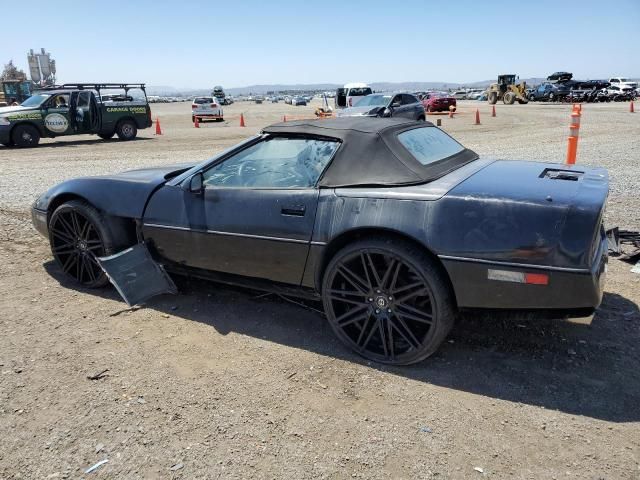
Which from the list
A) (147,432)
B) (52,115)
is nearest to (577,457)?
(147,432)

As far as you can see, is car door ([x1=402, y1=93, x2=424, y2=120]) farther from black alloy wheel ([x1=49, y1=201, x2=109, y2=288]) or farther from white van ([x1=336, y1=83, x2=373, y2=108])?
black alloy wheel ([x1=49, y1=201, x2=109, y2=288])

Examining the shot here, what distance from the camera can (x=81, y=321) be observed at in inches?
151

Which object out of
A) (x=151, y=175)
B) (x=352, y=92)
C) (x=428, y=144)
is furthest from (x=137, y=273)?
(x=352, y=92)

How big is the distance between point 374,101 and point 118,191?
52.7 feet

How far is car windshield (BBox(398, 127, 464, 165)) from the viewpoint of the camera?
3.44 meters

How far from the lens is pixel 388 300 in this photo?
3059 millimetres

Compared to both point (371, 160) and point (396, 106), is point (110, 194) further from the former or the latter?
point (396, 106)

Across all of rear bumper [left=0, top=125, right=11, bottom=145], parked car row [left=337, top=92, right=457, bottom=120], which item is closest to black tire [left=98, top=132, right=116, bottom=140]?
rear bumper [left=0, top=125, right=11, bottom=145]

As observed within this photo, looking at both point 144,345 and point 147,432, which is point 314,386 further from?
point 144,345

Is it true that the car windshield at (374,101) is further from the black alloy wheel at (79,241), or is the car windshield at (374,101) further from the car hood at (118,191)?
the black alloy wheel at (79,241)

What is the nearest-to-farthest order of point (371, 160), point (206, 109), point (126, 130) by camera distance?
point (371, 160) → point (126, 130) → point (206, 109)

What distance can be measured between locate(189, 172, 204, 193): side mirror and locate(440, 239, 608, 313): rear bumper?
1856 millimetres

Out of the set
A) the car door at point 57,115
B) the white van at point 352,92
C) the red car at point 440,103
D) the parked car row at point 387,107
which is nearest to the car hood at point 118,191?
the parked car row at point 387,107

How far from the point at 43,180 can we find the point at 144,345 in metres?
7.95
